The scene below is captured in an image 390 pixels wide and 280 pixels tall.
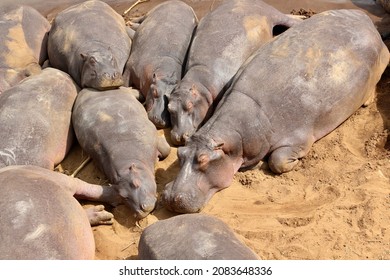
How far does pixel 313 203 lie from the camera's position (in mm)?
6660

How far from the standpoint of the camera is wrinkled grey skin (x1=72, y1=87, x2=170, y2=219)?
6730mm

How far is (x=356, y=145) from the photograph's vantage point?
747cm

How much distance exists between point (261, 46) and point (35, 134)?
3000mm

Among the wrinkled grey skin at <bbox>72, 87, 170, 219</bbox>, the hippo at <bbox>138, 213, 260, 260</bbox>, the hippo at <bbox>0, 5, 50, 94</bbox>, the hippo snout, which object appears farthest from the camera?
the hippo at <bbox>0, 5, 50, 94</bbox>

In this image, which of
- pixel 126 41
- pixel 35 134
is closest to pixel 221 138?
pixel 35 134

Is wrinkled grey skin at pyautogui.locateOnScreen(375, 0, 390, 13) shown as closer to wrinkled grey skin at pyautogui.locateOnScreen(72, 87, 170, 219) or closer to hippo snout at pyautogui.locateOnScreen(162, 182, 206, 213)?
wrinkled grey skin at pyautogui.locateOnScreen(72, 87, 170, 219)

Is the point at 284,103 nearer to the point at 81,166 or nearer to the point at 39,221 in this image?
the point at 81,166

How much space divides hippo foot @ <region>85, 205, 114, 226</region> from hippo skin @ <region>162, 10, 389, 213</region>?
731 millimetres

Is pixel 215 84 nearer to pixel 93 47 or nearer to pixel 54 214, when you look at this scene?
pixel 93 47

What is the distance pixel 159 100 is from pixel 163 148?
799mm

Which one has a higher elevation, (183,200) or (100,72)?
(100,72)

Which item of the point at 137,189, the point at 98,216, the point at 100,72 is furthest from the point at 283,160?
the point at 100,72

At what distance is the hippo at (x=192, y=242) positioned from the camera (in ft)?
16.8

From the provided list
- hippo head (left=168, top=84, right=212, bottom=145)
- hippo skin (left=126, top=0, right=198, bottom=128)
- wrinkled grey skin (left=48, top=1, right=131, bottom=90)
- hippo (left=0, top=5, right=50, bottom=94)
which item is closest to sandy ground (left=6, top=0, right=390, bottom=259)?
hippo head (left=168, top=84, right=212, bottom=145)
